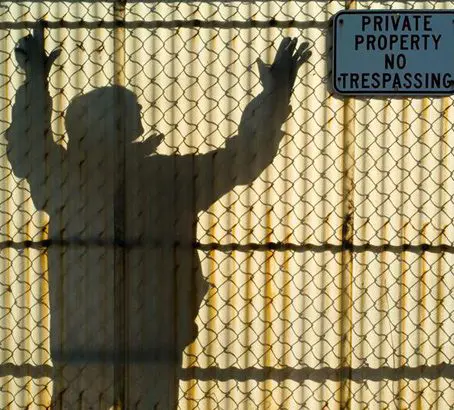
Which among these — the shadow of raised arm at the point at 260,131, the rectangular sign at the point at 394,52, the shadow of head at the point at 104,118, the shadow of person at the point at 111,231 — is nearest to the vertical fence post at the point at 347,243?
the rectangular sign at the point at 394,52

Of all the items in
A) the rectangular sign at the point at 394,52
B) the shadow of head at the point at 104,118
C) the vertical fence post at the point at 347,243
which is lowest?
the vertical fence post at the point at 347,243

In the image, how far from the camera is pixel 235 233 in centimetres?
352

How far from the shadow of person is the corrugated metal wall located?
10 mm

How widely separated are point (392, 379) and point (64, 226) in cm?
176

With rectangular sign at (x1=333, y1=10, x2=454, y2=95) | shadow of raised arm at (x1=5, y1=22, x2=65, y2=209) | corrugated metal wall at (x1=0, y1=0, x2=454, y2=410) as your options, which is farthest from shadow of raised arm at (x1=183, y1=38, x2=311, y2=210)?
shadow of raised arm at (x1=5, y1=22, x2=65, y2=209)

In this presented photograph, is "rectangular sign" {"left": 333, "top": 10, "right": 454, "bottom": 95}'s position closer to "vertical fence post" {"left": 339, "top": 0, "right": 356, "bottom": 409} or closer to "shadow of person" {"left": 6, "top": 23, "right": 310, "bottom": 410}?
"vertical fence post" {"left": 339, "top": 0, "right": 356, "bottom": 409}

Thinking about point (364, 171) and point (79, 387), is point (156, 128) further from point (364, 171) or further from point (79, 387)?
point (79, 387)

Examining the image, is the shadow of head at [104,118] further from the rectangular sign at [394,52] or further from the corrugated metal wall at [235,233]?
the rectangular sign at [394,52]

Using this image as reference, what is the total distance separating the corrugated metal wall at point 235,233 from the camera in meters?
3.49

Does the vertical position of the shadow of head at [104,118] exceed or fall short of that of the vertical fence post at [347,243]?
it exceeds it

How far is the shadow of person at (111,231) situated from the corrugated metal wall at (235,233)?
0.03 ft

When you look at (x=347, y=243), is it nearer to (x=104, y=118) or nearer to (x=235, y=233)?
(x=235, y=233)

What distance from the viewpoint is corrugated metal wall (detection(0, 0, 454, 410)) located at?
3.49 metres

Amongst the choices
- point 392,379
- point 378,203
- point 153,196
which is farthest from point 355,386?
point 153,196
